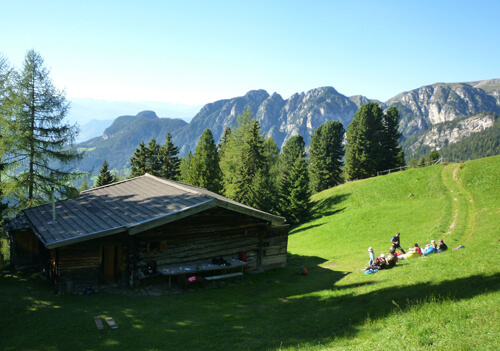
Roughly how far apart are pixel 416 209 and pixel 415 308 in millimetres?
28337

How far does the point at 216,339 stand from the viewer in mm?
10109

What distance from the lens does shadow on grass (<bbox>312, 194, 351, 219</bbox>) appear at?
4512 centimetres

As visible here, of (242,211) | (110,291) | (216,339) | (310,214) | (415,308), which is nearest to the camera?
(415,308)

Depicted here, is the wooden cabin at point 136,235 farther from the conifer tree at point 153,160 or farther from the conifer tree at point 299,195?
the conifer tree at point 153,160

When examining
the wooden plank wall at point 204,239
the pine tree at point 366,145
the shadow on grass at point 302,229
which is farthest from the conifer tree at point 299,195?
the wooden plank wall at point 204,239

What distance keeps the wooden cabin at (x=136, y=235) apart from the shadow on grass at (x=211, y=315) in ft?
5.38

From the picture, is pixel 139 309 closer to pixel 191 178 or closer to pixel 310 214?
pixel 310 214

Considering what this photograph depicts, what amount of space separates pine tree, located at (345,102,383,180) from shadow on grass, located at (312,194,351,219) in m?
14.4

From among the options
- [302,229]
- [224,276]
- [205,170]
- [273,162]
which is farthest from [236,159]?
[224,276]

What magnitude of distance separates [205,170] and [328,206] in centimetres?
1948

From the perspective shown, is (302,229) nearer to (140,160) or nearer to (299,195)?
(299,195)

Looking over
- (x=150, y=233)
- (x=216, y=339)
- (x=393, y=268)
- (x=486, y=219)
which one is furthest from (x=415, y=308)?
(x=486, y=219)

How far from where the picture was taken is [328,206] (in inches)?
1873

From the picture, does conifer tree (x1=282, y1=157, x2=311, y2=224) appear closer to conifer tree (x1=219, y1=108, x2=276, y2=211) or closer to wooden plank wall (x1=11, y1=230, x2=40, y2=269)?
conifer tree (x1=219, y1=108, x2=276, y2=211)
